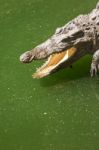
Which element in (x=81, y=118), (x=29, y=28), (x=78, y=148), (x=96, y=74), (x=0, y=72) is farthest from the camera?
(x=29, y=28)

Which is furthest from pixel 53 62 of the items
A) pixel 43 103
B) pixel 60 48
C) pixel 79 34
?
pixel 43 103

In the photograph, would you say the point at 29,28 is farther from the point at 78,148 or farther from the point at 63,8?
the point at 78,148

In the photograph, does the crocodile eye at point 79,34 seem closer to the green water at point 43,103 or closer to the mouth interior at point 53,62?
the mouth interior at point 53,62

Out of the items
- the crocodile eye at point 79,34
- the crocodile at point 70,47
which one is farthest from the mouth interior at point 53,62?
the crocodile eye at point 79,34

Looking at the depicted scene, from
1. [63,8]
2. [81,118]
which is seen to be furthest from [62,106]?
[63,8]

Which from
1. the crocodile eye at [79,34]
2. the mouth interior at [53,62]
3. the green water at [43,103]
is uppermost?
the crocodile eye at [79,34]

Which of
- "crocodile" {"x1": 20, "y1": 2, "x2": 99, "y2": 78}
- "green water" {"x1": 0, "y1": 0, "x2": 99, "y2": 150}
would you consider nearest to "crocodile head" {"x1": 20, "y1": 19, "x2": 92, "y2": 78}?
"crocodile" {"x1": 20, "y1": 2, "x2": 99, "y2": 78}

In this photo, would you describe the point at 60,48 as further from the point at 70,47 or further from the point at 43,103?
the point at 43,103
